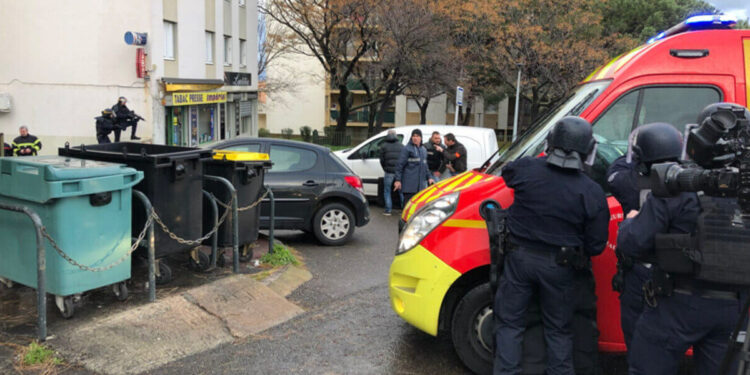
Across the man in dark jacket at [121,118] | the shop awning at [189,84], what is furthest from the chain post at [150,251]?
the shop awning at [189,84]

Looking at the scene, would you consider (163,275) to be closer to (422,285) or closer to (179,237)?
(179,237)

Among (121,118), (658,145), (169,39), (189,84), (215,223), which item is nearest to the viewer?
(658,145)

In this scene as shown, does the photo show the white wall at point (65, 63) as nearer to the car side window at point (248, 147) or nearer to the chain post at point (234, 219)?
the car side window at point (248, 147)

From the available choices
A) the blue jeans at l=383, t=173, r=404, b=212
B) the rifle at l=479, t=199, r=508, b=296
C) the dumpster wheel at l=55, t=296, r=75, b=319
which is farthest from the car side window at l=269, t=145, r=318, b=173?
the rifle at l=479, t=199, r=508, b=296

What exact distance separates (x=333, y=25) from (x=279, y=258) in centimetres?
2448

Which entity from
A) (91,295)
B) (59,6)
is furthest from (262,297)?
(59,6)

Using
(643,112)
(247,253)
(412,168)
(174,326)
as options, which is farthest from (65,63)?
(643,112)

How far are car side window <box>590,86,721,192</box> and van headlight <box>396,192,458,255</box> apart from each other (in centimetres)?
102

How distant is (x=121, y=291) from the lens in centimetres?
565

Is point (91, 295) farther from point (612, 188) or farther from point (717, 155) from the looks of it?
point (717, 155)

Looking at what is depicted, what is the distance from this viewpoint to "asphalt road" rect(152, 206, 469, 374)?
4738 mm

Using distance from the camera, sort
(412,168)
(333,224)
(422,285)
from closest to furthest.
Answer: (422,285) → (333,224) → (412,168)

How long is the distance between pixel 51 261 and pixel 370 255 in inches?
181

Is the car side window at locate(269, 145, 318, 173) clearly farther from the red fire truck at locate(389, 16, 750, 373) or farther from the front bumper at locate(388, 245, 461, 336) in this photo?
the red fire truck at locate(389, 16, 750, 373)
